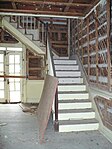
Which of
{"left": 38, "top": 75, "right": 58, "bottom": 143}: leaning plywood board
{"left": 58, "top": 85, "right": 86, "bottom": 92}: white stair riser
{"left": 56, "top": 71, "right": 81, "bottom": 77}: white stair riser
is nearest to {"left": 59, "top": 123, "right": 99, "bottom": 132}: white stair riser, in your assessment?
{"left": 38, "top": 75, "right": 58, "bottom": 143}: leaning plywood board

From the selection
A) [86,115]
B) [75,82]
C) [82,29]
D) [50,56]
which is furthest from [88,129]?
[82,29]

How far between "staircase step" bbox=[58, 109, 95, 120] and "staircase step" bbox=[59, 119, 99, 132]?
129 mm

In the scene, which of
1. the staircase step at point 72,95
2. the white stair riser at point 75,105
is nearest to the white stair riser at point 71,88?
the staircase step at point 72,95

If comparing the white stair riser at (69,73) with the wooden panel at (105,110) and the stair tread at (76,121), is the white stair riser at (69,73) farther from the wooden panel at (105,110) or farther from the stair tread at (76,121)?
the stair tread at (76,121)

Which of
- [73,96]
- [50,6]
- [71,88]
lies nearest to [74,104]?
[73,96]

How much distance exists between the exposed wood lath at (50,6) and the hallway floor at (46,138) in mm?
2846

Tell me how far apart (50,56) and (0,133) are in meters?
2.55

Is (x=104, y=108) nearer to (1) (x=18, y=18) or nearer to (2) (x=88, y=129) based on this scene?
(2) (x=88, y=129)

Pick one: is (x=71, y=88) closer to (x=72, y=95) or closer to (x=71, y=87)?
(x=71, y=87)

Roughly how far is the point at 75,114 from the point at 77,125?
14.0 inches

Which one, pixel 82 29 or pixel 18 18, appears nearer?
pixel 82 29

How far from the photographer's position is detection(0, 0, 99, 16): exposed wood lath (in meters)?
4.52

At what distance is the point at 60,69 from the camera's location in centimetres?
642

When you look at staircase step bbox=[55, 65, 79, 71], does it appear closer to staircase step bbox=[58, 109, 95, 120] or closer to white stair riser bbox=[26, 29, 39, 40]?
white stair riser bbox=[26, 29, 39, 40]
